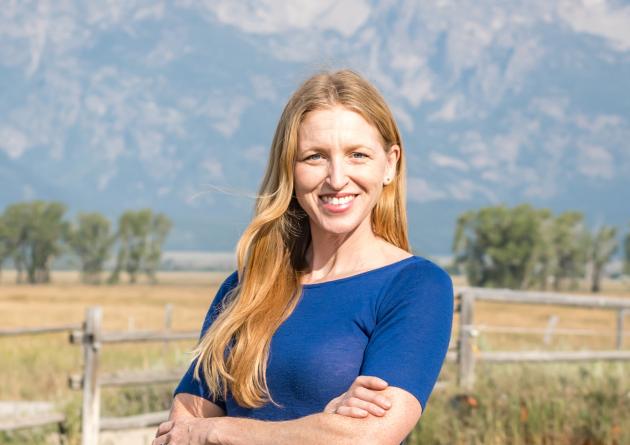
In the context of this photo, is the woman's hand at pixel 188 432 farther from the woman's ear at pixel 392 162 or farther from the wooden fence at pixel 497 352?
→ the wooden fence at pixel 497 352

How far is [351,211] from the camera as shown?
2.17 metres

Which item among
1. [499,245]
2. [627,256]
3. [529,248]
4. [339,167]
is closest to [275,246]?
[339,167]

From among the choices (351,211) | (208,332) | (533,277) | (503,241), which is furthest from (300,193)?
(503,241)

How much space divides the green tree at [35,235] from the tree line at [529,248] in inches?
1526

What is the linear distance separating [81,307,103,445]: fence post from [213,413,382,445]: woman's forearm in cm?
578

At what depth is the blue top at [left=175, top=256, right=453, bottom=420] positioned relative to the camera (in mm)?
1940

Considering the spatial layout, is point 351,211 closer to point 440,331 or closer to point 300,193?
point 300,193

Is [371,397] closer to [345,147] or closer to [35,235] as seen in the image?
[345,147]

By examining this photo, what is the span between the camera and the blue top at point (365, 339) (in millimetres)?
1940

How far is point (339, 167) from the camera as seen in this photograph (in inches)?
83.9

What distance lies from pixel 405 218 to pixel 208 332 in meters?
0.50

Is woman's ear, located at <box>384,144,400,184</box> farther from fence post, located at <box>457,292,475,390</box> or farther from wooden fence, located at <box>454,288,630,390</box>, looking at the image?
fence post, located at <box>457,292,475,390</box>

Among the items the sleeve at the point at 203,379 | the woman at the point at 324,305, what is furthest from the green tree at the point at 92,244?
the woman at the point at 324,305

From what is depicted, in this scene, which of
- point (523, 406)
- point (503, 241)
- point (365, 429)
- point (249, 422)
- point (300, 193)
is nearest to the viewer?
point (365, 429)
